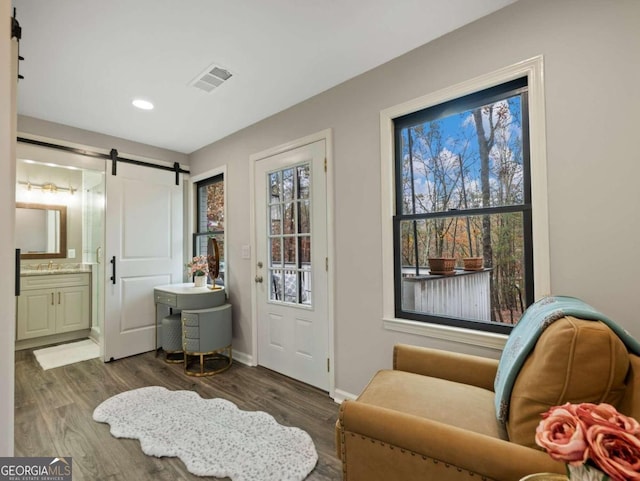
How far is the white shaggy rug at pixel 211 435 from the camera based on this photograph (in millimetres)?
1682

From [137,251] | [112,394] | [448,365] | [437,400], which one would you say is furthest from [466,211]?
[137,251]

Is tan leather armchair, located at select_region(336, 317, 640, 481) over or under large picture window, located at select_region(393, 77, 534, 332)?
under

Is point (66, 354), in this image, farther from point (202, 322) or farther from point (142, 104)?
point (142, 104)

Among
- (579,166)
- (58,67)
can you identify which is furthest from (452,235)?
(58,67)

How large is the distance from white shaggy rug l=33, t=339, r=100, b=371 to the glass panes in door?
2406 millimetres

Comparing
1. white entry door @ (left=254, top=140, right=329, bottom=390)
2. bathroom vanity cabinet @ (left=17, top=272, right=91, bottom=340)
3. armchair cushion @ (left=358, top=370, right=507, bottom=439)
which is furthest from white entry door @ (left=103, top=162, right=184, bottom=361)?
armchair cushion @ (left=358, top=370, right=507, bottom=439)

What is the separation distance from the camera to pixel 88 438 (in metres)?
1.97

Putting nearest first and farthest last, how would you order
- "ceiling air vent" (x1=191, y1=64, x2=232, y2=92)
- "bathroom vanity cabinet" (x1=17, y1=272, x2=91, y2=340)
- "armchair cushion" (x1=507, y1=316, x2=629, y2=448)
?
"armchair cushion" (x1=507, y1=316, x2=629, y2=448) → "ceiling air vent" (x1=191, y1=64, x2=232, y2=92) → "bathroom vanity cabinet" (x1=17, y1=272, x2=91, y2=340)

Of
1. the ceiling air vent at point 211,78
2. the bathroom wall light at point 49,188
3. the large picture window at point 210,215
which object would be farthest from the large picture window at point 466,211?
the bathroom wall light at point 49,188

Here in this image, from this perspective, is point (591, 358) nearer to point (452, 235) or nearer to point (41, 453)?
point (452, 235)

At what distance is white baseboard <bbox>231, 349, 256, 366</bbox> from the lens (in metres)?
3.20

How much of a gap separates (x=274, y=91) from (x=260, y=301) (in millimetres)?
1986

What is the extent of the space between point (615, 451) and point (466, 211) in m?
1.43

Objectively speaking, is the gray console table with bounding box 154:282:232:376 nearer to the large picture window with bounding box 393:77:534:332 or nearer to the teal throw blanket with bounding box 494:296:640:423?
the large picture window with bounding box 393:77:534:332
